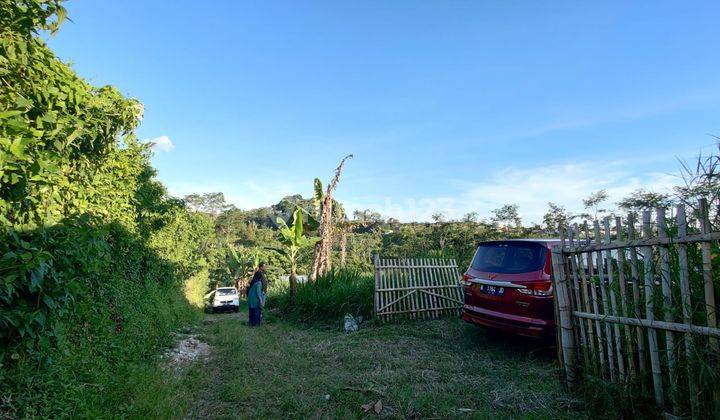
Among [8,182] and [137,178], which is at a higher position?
[137,178]

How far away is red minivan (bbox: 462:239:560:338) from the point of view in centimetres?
516

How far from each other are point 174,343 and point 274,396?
3.21 m

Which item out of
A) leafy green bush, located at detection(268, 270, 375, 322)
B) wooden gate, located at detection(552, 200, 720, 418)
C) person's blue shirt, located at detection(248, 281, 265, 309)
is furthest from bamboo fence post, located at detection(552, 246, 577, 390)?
person's blue shirt, located at detection(248, 281, 265, 309)

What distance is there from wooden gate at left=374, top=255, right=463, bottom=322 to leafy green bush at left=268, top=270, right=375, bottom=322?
798 millimetres

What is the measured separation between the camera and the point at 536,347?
19.6 feet

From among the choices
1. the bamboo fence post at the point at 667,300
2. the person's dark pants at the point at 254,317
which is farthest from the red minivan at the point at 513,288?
the person's dark pants at the point at 254,317

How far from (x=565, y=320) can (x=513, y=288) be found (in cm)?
124

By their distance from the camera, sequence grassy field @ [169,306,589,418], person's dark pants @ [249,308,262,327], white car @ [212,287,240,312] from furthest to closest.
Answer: white car @ [212,287,240,312], person's dark pants @ [249,308,262,327], grassy field @ [169,306,589,418]

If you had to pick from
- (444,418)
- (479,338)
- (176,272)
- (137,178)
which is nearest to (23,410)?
(444,418)

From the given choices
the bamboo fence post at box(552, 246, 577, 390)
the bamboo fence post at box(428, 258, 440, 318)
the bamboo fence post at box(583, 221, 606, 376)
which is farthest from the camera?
the bamboo fence post at box(428, 258, 440, 318)

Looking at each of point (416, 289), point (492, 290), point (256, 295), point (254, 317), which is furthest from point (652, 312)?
point (254, 317)

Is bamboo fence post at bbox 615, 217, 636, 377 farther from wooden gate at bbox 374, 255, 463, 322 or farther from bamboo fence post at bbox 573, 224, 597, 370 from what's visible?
wooden gate at bbox 374, 255, 463, 322

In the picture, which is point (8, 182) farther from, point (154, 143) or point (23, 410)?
point (154, 143)

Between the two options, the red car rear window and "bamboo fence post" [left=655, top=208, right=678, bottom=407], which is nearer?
"bamboo fence post" [left=655, top=208, right=678, bottom=407]
